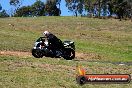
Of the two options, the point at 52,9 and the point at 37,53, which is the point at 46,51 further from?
the point at 52,9

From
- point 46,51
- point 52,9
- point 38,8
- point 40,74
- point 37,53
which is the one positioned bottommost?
point 38,8

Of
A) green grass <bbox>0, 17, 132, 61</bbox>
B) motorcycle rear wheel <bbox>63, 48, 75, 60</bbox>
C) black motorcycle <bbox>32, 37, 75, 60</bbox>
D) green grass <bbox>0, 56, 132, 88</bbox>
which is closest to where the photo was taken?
green grass <bbox>0, 56, 132, 88</bbox>

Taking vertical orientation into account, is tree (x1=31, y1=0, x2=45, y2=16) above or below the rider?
below

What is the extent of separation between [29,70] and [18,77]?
5.59ft

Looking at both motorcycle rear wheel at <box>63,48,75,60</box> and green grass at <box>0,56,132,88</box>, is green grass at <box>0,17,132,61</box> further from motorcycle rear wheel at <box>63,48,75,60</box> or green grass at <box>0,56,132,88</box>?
green grass at <box>0,56,132,88</box>

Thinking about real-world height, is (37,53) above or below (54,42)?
below

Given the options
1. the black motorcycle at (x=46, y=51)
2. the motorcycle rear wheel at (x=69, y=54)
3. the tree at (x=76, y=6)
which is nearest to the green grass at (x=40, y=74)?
the black motorcycle at (x=46, y=51)

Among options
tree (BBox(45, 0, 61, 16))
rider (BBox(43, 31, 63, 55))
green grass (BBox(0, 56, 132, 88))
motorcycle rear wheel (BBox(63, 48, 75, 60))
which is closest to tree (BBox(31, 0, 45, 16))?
tree (BBox(45, 0, 61, 16))

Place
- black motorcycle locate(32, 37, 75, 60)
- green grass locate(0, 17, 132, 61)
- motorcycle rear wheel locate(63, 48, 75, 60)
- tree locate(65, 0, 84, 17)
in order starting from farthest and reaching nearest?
tree locate(65, 0, 84, 17) < green grass locate(0, 17, 132, 61) < motorcycle rear wheel locate(63, 48, 75, 60) < black motorcycle locate(32, 37, 75, 60)

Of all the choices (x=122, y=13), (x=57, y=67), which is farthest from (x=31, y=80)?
(x=122, y=13)

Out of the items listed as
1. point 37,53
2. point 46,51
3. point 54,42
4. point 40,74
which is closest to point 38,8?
point 37,53

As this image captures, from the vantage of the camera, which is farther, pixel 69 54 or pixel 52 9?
pixel 52 9

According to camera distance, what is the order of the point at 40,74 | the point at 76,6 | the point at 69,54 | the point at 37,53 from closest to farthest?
the point at 40,74, the point at 37,53, the point at 69,54, the point at 76,6

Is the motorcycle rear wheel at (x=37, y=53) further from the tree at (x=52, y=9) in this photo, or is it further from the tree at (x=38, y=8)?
the tree at (x=38, y=8)
